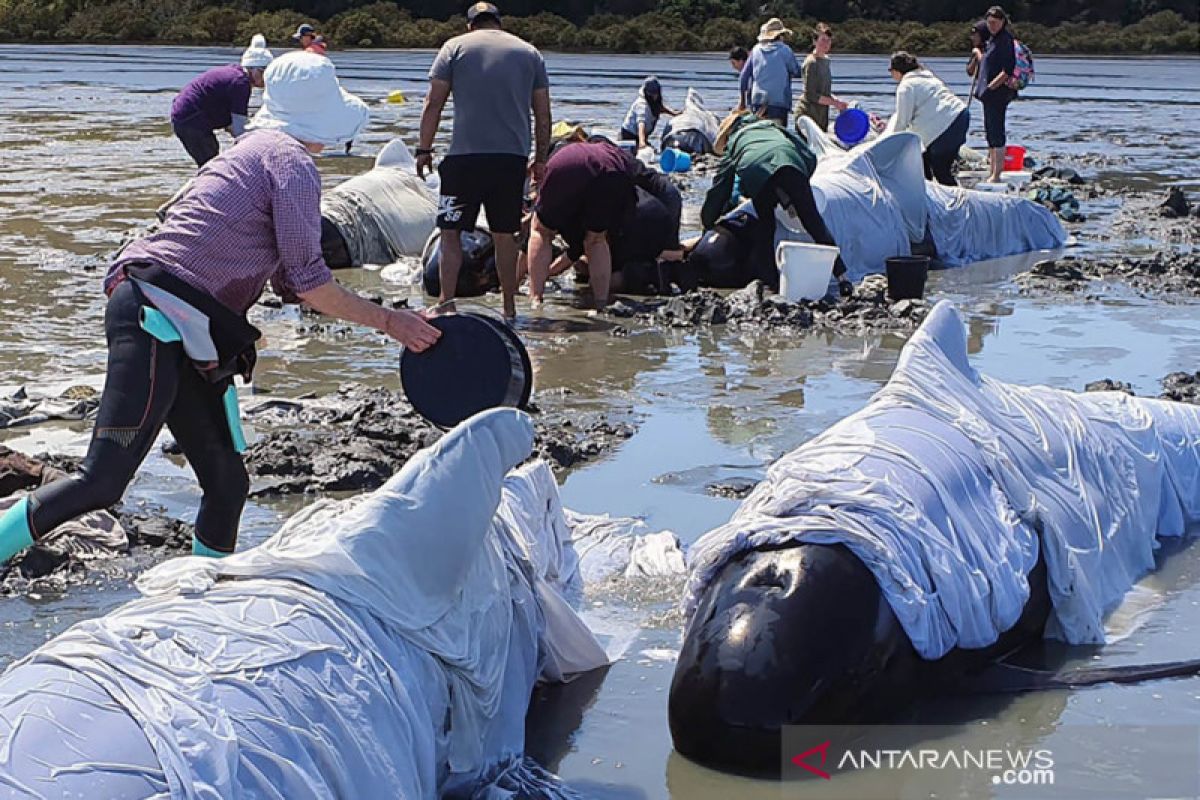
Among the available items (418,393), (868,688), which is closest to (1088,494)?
(868,688)

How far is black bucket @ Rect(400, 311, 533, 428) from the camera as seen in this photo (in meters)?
5.19

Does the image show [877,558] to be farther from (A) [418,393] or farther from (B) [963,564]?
(A) [418,393]

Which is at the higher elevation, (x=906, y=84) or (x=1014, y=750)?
(x=906, y=84)

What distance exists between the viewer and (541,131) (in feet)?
33.9

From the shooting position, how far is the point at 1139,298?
1132cm

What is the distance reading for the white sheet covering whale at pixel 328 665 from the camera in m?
3.27

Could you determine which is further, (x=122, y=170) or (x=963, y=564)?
(x=122, y=170)

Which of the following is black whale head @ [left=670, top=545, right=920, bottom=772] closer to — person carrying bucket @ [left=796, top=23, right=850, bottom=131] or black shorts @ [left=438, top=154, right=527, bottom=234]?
black shorts @ [left=438, top=154, right=527, bottom=234]

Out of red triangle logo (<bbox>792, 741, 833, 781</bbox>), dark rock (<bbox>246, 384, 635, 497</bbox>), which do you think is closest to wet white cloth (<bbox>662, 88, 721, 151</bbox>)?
dark rock (<bbox>246, 384, 635, 497</bbox>)

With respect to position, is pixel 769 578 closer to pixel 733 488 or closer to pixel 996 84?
pixel 733 488

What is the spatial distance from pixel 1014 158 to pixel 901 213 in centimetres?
623

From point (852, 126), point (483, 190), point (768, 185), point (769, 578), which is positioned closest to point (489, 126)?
point (483, 190)

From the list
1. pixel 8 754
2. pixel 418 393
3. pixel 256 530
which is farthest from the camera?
pixel 256 530

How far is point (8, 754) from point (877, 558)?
7.80 ft
